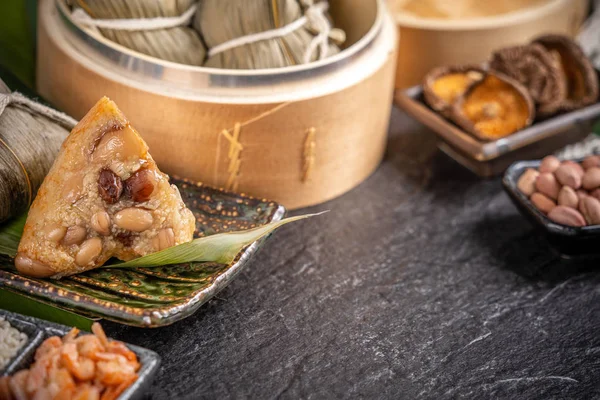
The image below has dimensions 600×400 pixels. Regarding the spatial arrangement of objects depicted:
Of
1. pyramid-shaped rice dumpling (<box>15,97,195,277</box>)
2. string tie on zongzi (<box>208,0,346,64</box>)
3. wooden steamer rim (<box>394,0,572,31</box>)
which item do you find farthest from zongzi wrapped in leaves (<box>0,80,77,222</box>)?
→ wooden steamer rim (<box>394,0,572,31</box>)

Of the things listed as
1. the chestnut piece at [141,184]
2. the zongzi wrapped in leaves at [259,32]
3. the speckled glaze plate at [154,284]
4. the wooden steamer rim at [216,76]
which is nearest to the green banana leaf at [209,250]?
the speckled glaze plate at [154,284]

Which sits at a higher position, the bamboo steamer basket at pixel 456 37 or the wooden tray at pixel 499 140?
the bamboo steamer basket at pixel 456 37

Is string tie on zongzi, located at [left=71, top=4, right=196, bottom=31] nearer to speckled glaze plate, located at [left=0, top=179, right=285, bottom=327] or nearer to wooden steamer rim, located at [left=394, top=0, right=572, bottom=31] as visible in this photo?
speckled glaze plate, located at [left=0, top=179, right=285, bottom=327]

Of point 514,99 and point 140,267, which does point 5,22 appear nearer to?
point 140,267

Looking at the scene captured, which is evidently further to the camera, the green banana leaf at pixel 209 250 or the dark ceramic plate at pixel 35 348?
the green banana leaf at pixel 209 250

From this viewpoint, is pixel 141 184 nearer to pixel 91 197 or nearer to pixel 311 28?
pixel 91 197

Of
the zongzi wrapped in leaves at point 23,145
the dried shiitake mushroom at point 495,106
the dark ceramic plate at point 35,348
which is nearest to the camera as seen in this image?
the dark ceramic plate at point 35,348

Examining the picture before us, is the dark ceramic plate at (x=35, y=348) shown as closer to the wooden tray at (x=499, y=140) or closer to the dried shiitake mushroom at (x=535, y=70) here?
the wooden tray at (x=499, y=140)
